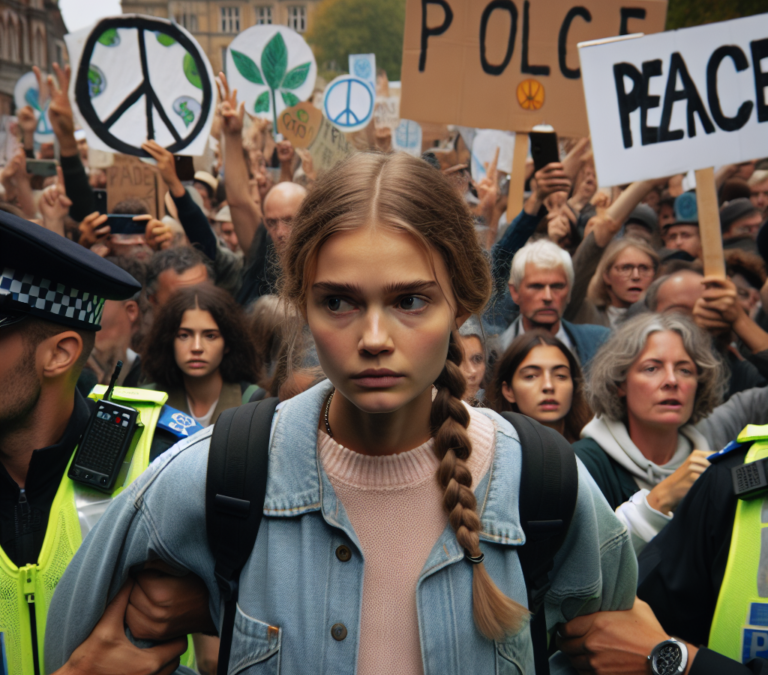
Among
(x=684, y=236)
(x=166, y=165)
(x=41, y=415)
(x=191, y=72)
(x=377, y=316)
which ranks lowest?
(x=41, y=415)

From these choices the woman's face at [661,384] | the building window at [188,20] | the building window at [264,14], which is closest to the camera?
the woman's face at [661,384]

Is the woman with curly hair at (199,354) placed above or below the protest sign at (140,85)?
below

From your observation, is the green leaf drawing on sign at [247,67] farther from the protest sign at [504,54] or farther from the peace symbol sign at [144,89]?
the protest sign at [504,54]

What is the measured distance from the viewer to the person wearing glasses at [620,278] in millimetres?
5297

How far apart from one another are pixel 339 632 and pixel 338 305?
0.57 metres

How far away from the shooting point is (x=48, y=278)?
2176mm

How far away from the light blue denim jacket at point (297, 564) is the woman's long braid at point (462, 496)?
3 centimetres

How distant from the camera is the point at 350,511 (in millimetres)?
1532

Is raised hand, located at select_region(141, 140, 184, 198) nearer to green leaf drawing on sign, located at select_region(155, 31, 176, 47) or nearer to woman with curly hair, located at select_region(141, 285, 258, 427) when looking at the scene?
green leaf drawing on sign, located at select_region(155, 31, 176, 47)

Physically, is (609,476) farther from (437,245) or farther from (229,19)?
(229,19)

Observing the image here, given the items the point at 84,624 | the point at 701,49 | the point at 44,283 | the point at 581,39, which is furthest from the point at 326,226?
the point at 581,39

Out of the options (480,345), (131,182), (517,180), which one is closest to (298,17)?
(131,182)

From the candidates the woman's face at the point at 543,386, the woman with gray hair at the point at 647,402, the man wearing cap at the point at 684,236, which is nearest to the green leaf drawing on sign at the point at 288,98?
the man wearing cap at the point at 684,236

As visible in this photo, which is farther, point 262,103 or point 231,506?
point 262,103
